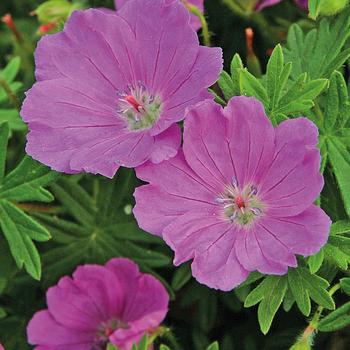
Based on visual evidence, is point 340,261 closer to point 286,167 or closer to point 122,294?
point 286,167

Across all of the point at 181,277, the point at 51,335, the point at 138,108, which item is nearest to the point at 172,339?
the point at 181,277

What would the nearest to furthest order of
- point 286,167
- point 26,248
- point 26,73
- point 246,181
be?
point 286,167
point 246,181
point 26,248
point 26,73

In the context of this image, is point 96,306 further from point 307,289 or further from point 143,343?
point 307,289

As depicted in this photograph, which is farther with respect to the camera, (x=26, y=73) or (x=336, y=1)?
(x=26, y=73)

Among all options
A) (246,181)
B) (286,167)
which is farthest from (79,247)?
(286,167)

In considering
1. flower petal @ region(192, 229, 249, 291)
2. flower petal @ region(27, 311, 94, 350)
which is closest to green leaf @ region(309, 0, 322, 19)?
flower petal @ region(192, 229, 249, 291)

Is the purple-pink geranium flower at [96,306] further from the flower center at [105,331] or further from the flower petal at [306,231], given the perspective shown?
the flower petal at [306,231]
